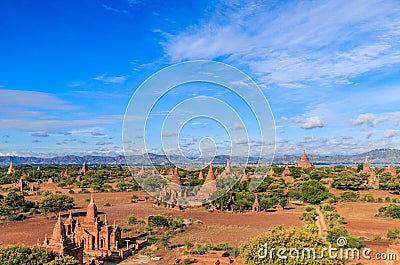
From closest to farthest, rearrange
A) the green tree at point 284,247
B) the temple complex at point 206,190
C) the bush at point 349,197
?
the green tree at point 284,247
the temple complex at point 206,190
the bush at point 349,197

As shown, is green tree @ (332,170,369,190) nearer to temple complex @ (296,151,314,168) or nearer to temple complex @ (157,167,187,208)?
temple complex @ (157,167,187,208)

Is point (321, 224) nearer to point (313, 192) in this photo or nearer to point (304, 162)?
point (313, 192)

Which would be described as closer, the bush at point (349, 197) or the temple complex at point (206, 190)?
the temple complex at point (206, 190)

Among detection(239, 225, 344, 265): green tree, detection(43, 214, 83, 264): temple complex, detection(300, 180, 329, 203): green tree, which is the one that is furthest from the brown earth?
detection(239, 225, 344, 265): green tree

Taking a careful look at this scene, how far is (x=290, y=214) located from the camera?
38812 millimetres

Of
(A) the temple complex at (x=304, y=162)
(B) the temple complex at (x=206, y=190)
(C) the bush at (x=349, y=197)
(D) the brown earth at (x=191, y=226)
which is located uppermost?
(A) the temple complex at (x=304, y=162)

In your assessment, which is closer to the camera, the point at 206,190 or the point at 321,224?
the point at 321,224

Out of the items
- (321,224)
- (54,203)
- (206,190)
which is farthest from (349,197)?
(54,203)

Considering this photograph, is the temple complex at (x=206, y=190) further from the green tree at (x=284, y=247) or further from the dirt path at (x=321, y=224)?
the green tree at (x=284, y=247)

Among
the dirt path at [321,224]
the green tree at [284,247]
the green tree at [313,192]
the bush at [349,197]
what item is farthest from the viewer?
the bush at [349,197]

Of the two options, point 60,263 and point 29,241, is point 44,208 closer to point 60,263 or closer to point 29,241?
point 29,241

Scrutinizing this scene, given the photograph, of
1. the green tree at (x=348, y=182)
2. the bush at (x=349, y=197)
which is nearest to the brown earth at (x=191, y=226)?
the bush at (x=349, y=197)

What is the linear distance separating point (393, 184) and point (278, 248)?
44358 millimetres

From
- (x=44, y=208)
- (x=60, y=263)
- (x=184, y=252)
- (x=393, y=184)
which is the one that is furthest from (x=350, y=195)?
(x=60, y=263)
